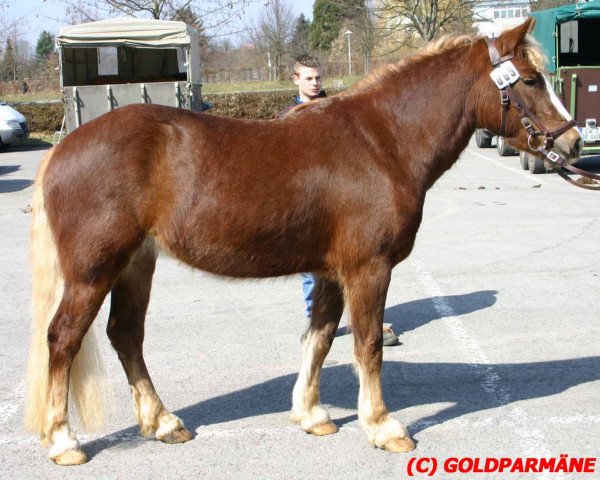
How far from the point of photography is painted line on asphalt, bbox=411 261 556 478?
3.96 meters

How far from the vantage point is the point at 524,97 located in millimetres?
3984

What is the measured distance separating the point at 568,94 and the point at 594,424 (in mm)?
12060

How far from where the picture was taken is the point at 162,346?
224 inches

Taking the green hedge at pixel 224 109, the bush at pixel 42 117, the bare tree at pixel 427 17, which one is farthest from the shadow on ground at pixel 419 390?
the bush at pixel 42 117

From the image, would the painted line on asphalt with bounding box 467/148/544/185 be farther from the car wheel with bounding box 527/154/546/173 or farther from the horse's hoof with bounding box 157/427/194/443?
the horse's hoof with bounding box 157/427/194/443

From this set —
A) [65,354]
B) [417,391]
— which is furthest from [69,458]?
[417,391]

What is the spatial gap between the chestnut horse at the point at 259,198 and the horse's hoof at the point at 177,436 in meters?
0.01

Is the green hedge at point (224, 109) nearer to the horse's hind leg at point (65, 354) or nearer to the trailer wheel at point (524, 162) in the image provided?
the trailer wheel at point (524, 162)

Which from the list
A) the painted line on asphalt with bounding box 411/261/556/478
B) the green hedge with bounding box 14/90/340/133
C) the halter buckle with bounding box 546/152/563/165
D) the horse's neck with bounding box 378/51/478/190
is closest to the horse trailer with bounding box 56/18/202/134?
the green hedge with bounding box 14/90/340/133

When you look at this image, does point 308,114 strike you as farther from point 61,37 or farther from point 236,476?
point 61,37

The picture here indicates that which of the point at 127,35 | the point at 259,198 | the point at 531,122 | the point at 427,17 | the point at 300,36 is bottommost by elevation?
the point at 259,198

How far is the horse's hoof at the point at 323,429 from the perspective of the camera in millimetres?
4156

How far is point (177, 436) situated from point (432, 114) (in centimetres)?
221

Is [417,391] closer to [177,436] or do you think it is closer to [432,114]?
[177,436]
